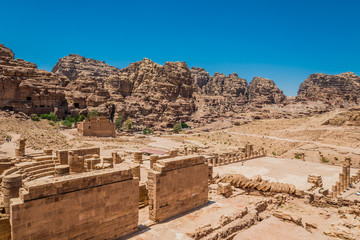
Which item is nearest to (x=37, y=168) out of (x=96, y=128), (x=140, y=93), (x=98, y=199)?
(x=98, y=199)

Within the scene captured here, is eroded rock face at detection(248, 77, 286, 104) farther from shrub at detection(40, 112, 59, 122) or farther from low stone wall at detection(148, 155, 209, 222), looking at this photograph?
low stone wall at detection(148, 155, 209, 222)

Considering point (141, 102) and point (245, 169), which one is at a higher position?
point (141, 102)

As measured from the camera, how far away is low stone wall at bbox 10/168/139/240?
7133 mm

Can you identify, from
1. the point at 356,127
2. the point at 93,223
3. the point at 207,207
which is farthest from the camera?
the point at 356,127

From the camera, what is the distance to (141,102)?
10831cm

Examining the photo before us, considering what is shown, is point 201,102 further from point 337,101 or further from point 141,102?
point 337,101

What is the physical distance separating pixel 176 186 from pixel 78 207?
473 centimetres

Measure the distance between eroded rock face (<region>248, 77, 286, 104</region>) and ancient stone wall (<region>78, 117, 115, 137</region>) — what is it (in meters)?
119

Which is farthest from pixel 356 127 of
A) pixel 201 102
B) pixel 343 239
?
pixel 201 102

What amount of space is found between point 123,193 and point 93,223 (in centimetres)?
152

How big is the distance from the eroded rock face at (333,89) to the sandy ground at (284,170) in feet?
366

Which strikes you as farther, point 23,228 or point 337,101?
point 337,101

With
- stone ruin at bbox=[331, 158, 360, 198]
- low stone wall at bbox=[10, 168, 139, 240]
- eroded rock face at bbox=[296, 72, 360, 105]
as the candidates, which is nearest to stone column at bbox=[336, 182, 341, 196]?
stone ruin at bbox=[331, 158, 360, 198]

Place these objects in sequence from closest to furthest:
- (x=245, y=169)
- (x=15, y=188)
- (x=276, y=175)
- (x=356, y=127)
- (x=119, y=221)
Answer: (x=119, y=221)
(x=15, y=188)
(x=276, y=175)
(x=245, y=169)
(x=356, y=127)
